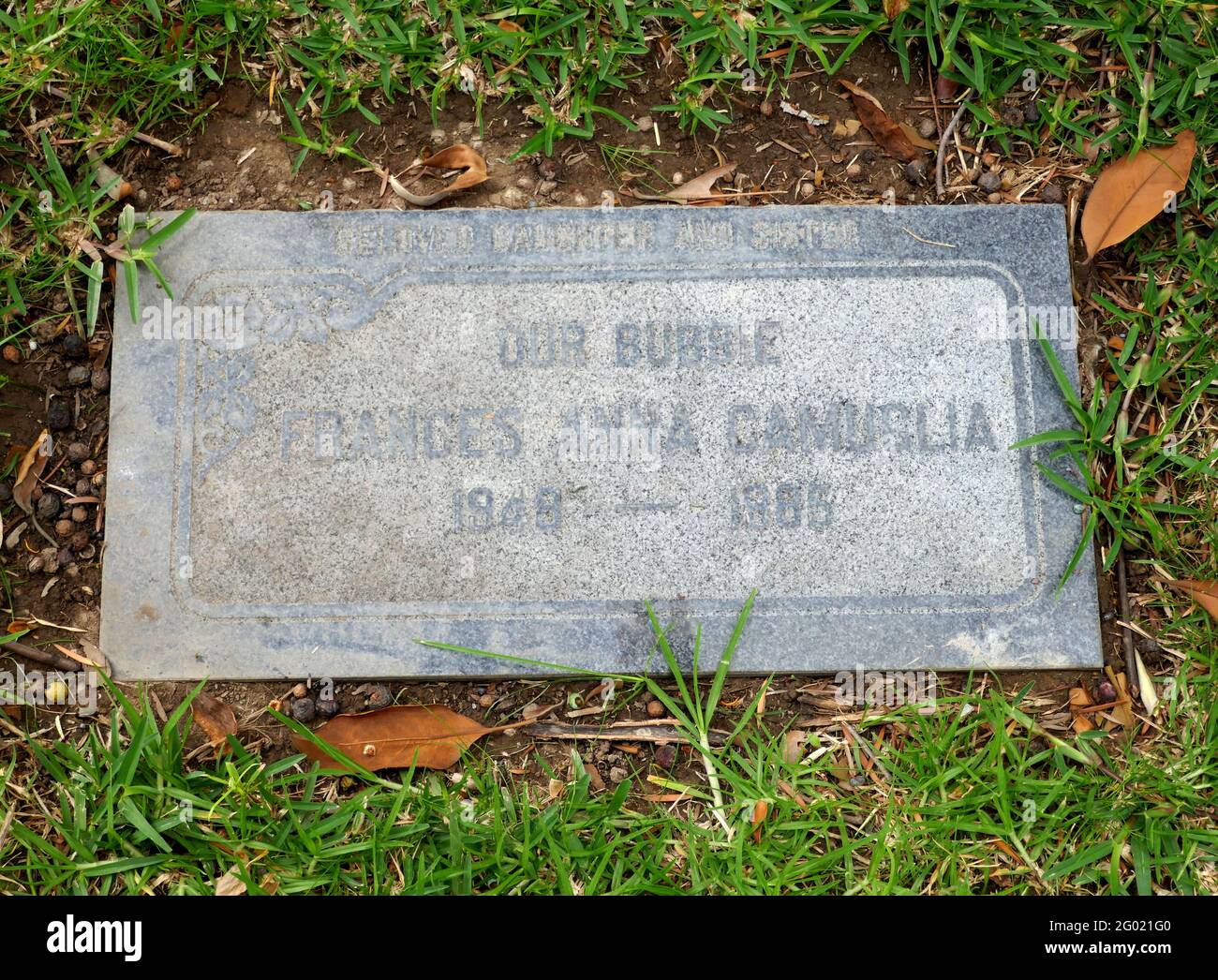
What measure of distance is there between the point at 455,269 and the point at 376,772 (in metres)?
1.38

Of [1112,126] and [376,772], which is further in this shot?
[1112,126]

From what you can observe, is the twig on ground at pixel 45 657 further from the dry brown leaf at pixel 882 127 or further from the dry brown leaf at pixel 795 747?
the dry brown leaf at pixel 882 127

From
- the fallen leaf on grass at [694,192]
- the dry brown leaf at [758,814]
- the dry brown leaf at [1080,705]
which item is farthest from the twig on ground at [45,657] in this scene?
the dry brown leaf at [1080,705]

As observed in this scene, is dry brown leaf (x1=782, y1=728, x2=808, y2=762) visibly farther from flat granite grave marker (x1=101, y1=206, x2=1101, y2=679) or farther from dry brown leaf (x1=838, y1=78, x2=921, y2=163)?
dry brown leaf (x1=838, y1=78, x2=921, y2=163)

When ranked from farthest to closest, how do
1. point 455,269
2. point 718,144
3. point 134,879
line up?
point 718,144, point 455,269, point 134,879

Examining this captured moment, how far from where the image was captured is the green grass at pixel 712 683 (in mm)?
2363

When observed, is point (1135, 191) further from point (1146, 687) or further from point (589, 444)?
point (589, 444)

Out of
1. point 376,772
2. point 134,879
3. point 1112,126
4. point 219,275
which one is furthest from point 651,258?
point 134,879

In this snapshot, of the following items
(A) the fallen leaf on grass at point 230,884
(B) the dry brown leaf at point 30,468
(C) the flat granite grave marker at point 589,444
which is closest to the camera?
(A) the fallen leaf on grass at point 230,884

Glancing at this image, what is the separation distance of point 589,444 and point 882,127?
1281 mm

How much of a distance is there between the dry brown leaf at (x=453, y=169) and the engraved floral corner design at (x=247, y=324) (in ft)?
0.99

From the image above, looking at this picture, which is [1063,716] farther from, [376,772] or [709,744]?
[376,772]

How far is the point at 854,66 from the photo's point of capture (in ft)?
8.93

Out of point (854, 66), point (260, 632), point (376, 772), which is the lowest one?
point (376, 772)
